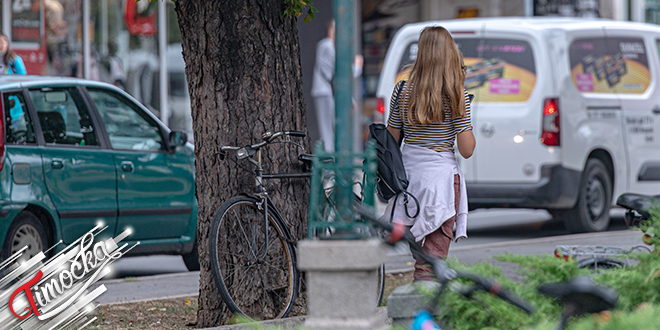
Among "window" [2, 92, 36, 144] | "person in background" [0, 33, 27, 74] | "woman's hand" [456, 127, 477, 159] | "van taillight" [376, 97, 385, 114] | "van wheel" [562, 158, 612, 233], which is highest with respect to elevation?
"person in background" [0, 33, 27, 74]

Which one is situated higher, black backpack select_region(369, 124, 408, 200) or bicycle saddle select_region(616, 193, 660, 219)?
black backpack select_region(369, 124, 408, 200)

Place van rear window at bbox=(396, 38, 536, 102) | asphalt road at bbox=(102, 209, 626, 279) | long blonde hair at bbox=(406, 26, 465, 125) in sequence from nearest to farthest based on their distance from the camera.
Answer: long blonde hair at bbox=(406, 26, 465, 125) → asphalt road at bbox=(102, 209, 626, 279) → van rear window at bbox=(396, 38, 536, 102)

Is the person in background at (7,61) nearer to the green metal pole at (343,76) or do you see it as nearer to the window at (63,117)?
the window at (63,117)

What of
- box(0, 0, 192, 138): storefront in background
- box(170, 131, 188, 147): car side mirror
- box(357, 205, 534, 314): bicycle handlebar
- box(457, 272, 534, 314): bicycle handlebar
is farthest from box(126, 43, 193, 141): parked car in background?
box(457, 272, 534, 314): bicycle handlebar

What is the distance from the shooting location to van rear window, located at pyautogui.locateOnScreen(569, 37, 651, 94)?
367 inches

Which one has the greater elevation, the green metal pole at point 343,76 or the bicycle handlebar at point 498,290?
the green metal pole at point 343,76

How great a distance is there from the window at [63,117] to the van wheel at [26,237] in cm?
57

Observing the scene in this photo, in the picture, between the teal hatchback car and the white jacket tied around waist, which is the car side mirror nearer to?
the teal hatchback car

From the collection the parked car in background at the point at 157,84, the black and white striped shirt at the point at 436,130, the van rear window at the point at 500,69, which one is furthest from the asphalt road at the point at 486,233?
the parked car in background at the point at 157,84

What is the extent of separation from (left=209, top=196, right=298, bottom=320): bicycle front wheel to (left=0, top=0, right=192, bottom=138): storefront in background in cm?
913

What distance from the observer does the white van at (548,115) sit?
8922 mm

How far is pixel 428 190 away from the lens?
Result: 4797 mm

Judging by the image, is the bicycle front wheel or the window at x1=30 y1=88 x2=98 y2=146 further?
the window at x1=30 y1=88 x2=98 y2=146

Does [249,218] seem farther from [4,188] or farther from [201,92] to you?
[4,188]
